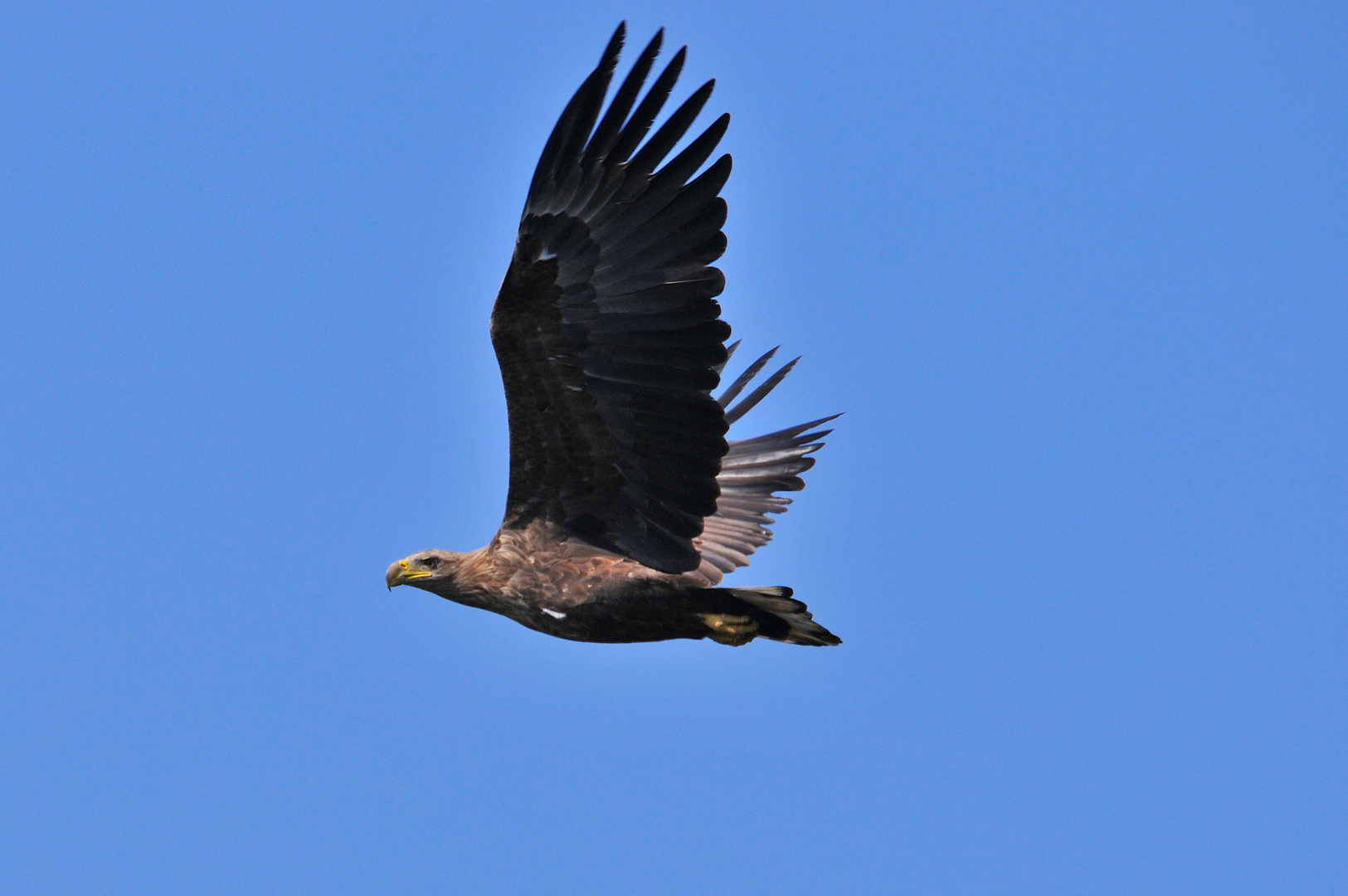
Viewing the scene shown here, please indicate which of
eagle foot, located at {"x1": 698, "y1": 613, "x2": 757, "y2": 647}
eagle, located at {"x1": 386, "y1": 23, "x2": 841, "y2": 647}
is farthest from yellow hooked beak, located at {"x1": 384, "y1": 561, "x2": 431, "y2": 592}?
eagle foot, located at {"x1": 698, "y1": 613, "x2": 757, "y2": 647}

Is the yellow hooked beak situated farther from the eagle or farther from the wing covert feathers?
the wing covert feathers

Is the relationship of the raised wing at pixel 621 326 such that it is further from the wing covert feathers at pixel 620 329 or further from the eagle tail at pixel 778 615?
the eagle tail at pixel 778 615

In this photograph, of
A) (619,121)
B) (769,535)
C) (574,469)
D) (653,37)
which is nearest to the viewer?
(653,37)

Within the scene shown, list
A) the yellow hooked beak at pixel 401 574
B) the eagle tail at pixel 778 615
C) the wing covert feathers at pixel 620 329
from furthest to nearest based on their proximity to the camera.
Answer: the yellow hooked beak at pixel 401 574 → the eagle tail at pixel 778 615 → the wing covert feathers at pixel 620 329

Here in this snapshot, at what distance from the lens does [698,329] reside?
8.74m

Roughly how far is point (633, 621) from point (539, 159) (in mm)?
3025

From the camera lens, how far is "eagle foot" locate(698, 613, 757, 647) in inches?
372

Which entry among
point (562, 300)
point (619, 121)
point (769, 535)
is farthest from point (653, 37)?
point (769, 535)

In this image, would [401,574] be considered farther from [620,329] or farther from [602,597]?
[620,329]

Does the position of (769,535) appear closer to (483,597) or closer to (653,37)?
(483,597)

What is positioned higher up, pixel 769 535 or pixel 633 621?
pixel 769 535

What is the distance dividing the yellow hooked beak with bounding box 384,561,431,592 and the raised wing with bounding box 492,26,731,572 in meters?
1.02

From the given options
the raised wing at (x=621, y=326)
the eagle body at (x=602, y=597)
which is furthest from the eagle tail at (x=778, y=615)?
the raised wing at (x=621, y=326)

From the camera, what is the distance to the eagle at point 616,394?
27.7ft
